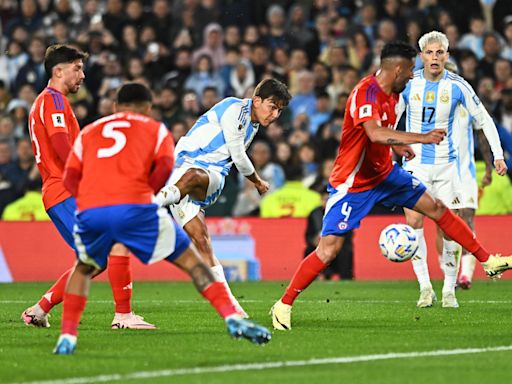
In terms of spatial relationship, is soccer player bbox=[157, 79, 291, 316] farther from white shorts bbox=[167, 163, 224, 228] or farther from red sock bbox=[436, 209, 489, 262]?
red sock bbox=[436, 209, 489, 262]

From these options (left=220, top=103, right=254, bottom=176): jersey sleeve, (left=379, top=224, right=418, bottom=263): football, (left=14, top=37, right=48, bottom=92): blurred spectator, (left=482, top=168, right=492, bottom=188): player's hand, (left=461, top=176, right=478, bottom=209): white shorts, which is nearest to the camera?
(left=220, top=103, right=254, bottom=176): jersey sleeve

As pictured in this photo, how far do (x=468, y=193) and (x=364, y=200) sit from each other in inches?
125

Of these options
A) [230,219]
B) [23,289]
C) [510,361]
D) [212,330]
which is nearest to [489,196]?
[230,219]

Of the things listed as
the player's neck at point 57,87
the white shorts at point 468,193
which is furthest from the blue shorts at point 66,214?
the white shorts at point 468,193

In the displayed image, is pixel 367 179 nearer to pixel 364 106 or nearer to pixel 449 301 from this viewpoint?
pixel 364 106

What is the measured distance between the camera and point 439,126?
1277cm

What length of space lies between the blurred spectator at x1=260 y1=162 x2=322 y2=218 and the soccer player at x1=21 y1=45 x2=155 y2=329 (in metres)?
8.61

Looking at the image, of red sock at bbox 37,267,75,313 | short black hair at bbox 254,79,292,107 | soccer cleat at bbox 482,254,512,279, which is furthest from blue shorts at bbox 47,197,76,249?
soccer cleat at bbox 482,254,512,279

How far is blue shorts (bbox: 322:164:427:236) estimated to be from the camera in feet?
33.4

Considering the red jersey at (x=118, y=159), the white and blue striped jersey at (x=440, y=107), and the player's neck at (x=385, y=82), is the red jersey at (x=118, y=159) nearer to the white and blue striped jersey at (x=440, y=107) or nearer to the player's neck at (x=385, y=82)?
the player's neck at (x=385, y=82)

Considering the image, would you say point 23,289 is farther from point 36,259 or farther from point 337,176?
point 337,176

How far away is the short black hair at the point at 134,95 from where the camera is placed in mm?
8219

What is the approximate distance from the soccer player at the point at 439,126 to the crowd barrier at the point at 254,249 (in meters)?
4.00

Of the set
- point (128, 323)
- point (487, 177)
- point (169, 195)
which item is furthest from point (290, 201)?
point (128, 323)
